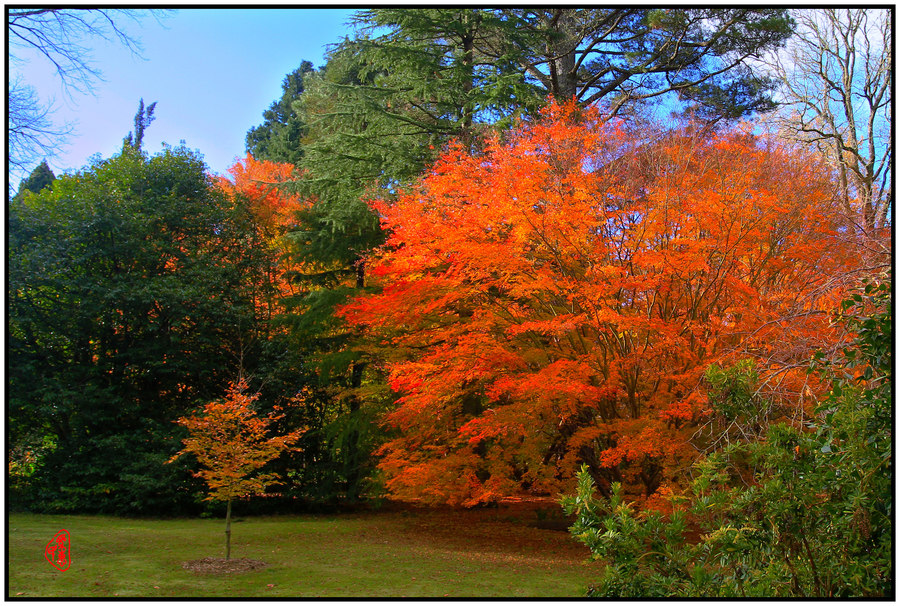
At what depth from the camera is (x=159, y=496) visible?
46.5 feet

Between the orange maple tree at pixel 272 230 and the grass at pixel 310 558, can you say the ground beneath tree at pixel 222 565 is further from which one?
the orange maple tree at pixel 272 230

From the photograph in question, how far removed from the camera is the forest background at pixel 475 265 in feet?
29.2

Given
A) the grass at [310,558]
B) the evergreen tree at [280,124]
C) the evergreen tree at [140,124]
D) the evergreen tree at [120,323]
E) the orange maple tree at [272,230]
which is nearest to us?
the grass at [310,558]

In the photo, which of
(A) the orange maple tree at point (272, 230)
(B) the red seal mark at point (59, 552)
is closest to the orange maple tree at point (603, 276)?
(B) the red seal mark at point (59, 552)

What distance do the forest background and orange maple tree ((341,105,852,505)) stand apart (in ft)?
0.17

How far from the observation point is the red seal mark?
808 centimetres

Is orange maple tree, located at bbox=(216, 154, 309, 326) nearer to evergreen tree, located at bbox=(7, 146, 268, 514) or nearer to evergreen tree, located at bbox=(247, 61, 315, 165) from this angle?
evergreen tree, located at bbox=(7, 146, 268, 514)

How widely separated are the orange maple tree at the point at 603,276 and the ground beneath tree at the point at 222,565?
3.05m

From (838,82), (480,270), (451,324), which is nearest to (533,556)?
(451,324)

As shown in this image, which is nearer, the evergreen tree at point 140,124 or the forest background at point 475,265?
the forest background at point 475,265

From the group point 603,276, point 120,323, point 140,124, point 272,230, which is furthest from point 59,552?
point 272,230

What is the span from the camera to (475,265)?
9359 millimetres

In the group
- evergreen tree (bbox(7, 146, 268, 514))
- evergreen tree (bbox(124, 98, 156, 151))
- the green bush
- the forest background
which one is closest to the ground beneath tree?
the forest background

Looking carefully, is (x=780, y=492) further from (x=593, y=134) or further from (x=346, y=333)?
(x=346, y=333)
